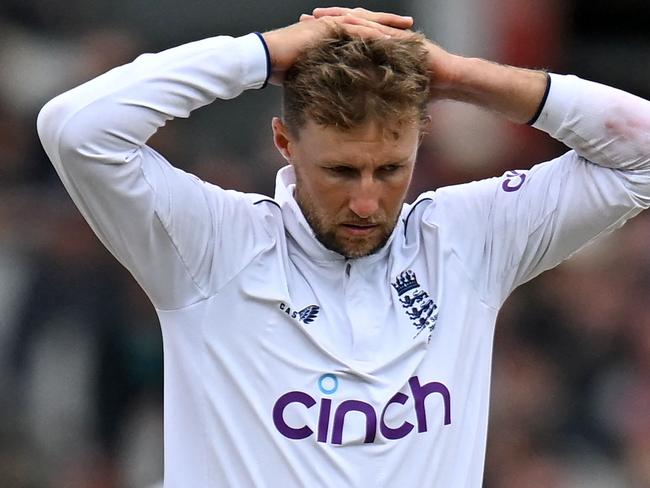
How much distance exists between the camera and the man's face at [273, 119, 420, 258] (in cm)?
226

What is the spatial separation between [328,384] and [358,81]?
58 cm

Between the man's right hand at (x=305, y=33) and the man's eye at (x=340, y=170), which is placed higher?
the man's right hand at (x=305, y=33)

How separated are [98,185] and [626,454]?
118 inches

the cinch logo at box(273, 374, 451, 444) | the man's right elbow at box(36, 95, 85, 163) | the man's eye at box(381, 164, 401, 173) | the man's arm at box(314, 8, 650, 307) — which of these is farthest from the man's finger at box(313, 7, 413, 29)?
the cinch logo at box(273, 374, 451, 444)

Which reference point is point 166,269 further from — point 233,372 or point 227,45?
point 227,45

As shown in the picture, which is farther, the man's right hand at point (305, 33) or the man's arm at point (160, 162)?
the man's right hand at point (305, 33)

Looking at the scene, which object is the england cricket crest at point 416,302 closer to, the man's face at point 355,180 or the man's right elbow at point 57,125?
the man's face at point 355,180

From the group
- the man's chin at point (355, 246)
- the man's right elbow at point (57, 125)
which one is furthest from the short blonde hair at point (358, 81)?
the man's right elbow at point (57, 125)

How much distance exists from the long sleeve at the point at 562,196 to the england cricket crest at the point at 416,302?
114 mm

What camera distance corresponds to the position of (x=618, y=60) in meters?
4.96

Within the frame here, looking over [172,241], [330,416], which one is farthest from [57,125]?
[330,416]

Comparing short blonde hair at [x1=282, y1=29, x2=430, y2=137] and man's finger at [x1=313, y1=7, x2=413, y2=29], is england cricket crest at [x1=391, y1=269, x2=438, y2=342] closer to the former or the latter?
short blonde hair at [x1=282, y1=29, x2=430, y2=137]

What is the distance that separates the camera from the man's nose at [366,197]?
226 cm

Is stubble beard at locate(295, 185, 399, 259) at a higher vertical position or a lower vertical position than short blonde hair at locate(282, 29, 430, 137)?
lower
